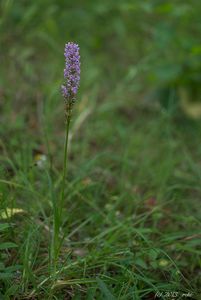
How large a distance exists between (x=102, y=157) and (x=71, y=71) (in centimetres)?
120

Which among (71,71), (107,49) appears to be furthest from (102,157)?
(107,49)

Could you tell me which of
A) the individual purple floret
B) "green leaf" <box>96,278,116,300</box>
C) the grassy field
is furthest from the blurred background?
"green leaf" <box>96,278,116,300</box>

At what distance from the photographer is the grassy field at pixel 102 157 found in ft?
5.69

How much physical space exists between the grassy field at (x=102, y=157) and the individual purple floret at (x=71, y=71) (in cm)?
42

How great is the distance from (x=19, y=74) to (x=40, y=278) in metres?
2.08

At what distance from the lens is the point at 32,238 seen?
1732 mm

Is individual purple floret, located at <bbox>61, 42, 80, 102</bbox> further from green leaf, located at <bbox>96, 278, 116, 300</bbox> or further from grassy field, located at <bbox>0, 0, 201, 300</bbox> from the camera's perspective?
green leaf, located at <bbox>96, 278, 116, 300</bbox>

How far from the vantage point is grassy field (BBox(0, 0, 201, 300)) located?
Answer: 1.73 metres

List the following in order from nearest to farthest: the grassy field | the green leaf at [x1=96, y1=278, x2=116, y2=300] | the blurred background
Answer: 1. the green leaf at [x1=96, y1=278, x2=116, y2=300]
2. the grassy field
3. the blurred background

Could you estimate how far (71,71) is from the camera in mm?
1568

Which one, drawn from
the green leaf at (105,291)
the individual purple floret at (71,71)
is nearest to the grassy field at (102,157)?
the green leaf at (105,291)

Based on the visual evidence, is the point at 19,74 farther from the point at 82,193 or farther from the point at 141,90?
the point at 82,193

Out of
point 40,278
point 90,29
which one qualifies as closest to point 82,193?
point 40,278

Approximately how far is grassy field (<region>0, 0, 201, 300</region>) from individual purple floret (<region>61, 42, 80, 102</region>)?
16.4 inches
